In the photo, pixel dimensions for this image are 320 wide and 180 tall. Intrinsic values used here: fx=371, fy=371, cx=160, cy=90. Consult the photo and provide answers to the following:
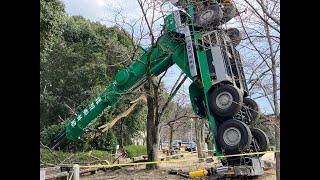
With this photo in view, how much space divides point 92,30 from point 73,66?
1.85m

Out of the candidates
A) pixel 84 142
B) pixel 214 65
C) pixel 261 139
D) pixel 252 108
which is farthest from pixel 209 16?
pixel 84 142

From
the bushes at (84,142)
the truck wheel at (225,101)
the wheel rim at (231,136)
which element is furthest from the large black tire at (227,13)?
the bushes at (84,142)

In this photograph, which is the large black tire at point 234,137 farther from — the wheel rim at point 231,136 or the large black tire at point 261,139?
the large black tire at point 261,139

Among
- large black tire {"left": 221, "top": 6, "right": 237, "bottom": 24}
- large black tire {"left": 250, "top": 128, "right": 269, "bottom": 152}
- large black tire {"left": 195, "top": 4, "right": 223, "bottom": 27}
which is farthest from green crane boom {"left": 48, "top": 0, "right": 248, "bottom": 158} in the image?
large black tire {"left": 250, "top": 128, "right": 269, "bottom": 152}

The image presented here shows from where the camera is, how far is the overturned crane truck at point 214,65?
5547 mm

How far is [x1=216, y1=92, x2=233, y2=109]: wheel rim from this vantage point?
560 cm

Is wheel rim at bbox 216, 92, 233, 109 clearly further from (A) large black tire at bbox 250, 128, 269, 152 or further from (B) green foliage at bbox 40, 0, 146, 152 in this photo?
(B) green foliage at bbox 40, 0, 146, 152

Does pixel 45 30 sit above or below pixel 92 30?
below

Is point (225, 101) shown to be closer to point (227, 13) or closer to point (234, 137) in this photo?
point (234, 137)

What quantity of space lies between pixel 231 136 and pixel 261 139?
0.80 metres
